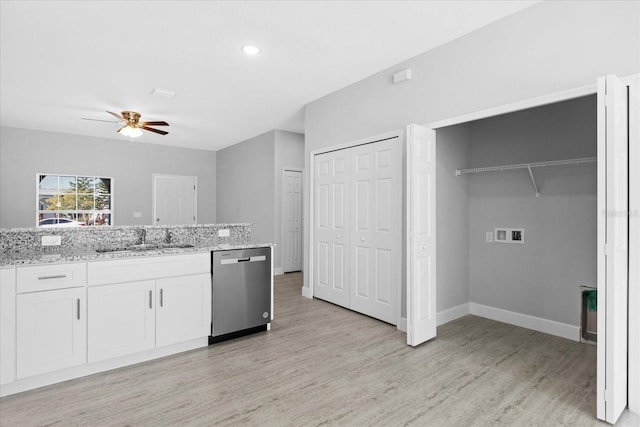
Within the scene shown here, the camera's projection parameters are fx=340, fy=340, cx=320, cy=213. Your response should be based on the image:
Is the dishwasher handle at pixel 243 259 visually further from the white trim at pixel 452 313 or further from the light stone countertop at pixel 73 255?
the white trim at pixel 452 313

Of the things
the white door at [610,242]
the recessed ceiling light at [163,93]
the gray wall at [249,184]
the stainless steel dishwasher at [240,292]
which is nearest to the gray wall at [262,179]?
the gray wall at [249,184]

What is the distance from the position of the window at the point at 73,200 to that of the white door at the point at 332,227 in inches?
203

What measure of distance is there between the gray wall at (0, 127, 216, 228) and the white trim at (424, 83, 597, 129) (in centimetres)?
664

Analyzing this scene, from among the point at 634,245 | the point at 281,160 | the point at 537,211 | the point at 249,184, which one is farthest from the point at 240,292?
the point at 249,184

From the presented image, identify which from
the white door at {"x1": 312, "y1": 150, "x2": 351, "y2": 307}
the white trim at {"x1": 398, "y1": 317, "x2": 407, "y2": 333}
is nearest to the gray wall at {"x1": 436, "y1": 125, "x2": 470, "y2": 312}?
the white trim at {"x1": 398, "y1": 317, "x2": 407, "y2": 333}

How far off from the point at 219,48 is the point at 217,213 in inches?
231

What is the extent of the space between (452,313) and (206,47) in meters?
3.78

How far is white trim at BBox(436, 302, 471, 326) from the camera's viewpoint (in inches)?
145

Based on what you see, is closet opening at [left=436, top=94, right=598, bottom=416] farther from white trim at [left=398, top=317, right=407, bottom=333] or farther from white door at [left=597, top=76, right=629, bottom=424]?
white door at [left=597, top=76, right=629, bottom=424]

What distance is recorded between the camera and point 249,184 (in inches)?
287

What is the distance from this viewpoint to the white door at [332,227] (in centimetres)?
424

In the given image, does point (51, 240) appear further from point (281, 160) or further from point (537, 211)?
point (537, 211)

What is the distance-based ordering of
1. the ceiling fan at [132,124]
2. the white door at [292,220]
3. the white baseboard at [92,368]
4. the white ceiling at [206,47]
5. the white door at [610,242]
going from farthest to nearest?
the white door at [292,220] → the ceiling fan at [132,124] → the white ceiling at [206,47] → the white baseboard at [92,368] → the white door at [610,242]

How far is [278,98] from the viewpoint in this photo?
15.5 feet
